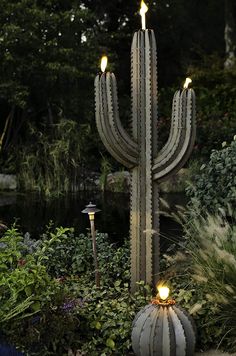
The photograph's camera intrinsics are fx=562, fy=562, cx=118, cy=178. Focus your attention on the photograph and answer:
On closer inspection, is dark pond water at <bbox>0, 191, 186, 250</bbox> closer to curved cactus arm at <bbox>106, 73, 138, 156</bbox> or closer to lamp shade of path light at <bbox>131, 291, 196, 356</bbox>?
curved cactus arm at <bbox>106, 73, 138, 156</bbox>

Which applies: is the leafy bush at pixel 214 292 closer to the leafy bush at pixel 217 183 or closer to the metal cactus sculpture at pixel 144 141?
the metal cactus sculpture at pixel 144 141

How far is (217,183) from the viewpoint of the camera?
502 centimetres

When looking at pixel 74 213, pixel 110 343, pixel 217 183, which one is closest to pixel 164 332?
pixel 110 343

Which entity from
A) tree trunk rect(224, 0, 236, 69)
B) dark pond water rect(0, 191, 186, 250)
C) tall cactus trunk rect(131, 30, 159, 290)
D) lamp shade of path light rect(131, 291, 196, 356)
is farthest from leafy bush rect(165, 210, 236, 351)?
tree trunk rect(224, 0, 236, 69)

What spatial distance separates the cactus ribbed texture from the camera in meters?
3.32

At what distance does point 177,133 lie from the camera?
4.07m

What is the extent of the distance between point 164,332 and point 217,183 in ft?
6.58

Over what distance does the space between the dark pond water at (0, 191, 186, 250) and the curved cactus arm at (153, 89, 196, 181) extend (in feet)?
10.3

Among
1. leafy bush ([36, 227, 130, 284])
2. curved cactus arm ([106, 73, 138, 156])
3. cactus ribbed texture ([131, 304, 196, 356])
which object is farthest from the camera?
leafy bush ([36, 227, 130, 284])

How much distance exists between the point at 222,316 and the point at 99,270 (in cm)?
117

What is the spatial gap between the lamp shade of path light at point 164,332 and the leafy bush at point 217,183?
1570 mm

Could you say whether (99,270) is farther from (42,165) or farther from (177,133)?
(42,165)

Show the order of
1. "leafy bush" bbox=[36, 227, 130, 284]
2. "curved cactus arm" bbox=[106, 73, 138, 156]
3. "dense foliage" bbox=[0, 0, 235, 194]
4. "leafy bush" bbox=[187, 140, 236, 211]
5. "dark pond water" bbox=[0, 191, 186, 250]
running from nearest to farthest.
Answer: "curved cactus arm" bbox=[106, 73, 138, 156] < "leafy bush" bbox=[36, 227, 130, 284] < "leafy bush" bbox=[187, 140, 236, 211] < "dark pond water" bbox=[0, 191, 186, 250] < "dense foliage" bbox=[0, 0, 235, 194]

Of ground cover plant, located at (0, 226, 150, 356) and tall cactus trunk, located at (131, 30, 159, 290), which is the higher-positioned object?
tall cactus trunk, located at (131, 30, 159, 290)
